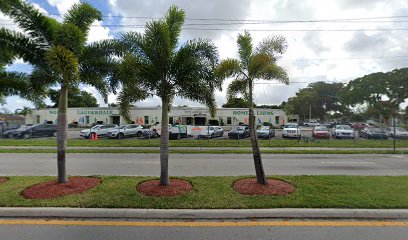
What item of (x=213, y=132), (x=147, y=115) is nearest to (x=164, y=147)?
(x=213, y=132)

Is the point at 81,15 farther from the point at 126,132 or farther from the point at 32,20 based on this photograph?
the point at 126,132

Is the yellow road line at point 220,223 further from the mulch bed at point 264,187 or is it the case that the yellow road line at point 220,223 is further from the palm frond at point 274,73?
A: the palm frond at point 274,73

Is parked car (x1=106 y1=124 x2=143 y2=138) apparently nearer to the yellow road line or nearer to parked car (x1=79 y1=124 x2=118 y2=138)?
parked car (x1=79 y1=124 x2=118 y2=138)

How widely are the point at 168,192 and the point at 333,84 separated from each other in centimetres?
8712

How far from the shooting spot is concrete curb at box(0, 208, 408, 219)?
16.2ft

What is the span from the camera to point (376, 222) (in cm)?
475

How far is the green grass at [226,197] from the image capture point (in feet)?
17.3

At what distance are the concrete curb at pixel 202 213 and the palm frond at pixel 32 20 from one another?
164 inches

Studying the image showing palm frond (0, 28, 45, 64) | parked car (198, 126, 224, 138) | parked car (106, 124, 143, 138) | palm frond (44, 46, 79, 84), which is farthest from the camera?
parked car (106, 124, 143, 138)

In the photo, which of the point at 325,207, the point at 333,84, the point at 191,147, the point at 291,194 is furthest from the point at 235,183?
the point at 333,84

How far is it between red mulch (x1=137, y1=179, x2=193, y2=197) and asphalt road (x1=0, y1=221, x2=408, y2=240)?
1.48m

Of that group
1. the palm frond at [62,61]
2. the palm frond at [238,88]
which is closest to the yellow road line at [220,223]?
the palm frond at [62,61]

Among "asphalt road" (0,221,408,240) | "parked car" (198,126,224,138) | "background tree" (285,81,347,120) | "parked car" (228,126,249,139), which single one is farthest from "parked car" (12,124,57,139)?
"background tree" (285,81,347,120)

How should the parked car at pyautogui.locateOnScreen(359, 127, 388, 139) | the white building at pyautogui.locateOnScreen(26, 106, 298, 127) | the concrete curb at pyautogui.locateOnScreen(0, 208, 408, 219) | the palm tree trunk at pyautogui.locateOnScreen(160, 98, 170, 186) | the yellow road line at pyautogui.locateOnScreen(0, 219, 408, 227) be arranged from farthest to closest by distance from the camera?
the white building at pyautogui.locateOnScreen(26, 106, 298, 127), the parked car at pyautogui.locateOnScreen(359, 127, 388, 139), the palm tree trunk at pyautogui.locateOnScreen(160, 98, 170, 186), the concrete curb at pyautogui.locateOnScreen(0, 208, 408, 219), the yellow road line at pyautogui.locateOnScreen(0, 219, 408, 227)
